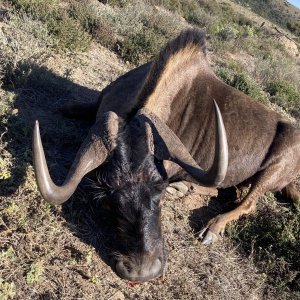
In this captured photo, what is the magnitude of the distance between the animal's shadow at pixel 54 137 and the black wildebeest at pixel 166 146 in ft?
1.43

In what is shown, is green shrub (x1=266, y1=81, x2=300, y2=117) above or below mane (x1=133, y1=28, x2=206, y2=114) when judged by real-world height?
below

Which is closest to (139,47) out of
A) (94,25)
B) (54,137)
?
(94,25)

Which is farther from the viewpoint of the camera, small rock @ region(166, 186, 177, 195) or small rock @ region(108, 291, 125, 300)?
A: small rock @ region(166, 186, 177, 195)

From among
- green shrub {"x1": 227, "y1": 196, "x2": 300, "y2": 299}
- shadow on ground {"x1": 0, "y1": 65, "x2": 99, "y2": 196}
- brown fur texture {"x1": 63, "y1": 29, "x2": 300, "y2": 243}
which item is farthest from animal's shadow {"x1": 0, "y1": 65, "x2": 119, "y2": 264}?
green shrub {"x1": 227, "y1": 196, "x2": 300, "y2": 299}

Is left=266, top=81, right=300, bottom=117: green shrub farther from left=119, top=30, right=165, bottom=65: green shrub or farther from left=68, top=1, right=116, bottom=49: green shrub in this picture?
left=68, top=1, right=116, bottom=49: green shrub

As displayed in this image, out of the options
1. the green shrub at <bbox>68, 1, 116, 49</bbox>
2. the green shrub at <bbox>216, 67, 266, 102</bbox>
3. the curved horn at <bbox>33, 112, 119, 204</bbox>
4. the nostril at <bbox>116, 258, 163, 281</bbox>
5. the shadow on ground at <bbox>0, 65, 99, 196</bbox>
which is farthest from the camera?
the green shrub at <bbox>216, 67, 266, 102</bbox>

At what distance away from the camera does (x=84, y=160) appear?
4082mm

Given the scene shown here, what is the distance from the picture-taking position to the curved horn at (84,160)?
341 cm

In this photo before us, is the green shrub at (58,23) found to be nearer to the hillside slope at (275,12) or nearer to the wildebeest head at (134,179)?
the wildebeest head at (134,179)

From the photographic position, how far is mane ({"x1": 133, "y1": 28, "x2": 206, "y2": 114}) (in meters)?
4.99

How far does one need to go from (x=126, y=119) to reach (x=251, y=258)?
236 cm

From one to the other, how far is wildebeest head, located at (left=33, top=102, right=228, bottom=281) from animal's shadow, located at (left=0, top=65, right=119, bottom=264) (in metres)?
0.40

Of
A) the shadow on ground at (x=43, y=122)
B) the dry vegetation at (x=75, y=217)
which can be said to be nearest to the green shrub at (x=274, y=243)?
the dry vegetation at (x=75, y=217)

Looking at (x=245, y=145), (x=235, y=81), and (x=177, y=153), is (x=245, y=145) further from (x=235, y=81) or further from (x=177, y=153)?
(x=235, y=81)
